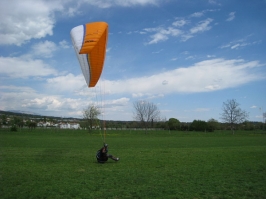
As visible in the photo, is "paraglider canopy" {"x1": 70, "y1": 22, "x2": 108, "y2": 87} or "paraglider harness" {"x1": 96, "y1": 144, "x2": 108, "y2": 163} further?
"paraglider harness" {"x1": 96, "y1": 144, "x2": 108, "y2": 163}

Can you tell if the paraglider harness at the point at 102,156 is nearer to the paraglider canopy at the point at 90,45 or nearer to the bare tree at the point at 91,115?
the paraglider canopy at the point at 90,45

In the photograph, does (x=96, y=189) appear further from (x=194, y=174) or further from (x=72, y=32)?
(x=72, y=32)

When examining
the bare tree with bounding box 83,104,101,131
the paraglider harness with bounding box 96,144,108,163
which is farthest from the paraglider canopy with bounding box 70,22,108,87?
the bare tree with bounding box 83,104,101,131

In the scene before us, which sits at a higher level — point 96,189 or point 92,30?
point 92,30

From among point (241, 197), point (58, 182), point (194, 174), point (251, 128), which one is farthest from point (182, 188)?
point (251, 128)

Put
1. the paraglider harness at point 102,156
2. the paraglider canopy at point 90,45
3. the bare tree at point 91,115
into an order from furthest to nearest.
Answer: the bare tree at point 91,115
the paraglider harness at point 102,156
the paraglider canopy at point 90,45

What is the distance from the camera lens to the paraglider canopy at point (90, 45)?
10234 mm

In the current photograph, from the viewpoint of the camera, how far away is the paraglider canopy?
1023 cm

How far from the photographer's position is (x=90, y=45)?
10.2 metres

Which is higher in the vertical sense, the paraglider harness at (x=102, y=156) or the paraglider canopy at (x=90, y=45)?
the paraglider canopy at (x=90, y=45)

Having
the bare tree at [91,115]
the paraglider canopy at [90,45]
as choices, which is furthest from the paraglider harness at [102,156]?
the bare tree at [91,115]

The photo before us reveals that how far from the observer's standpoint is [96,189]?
24.5ft

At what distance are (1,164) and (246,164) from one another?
37.9ft

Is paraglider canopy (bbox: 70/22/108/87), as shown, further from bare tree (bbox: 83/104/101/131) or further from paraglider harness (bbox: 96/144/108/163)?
bare tree (bbox: 83/104/101/131)
